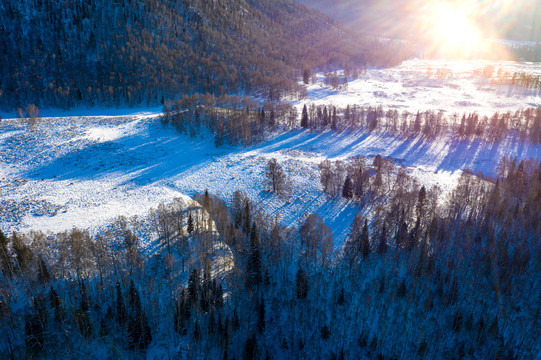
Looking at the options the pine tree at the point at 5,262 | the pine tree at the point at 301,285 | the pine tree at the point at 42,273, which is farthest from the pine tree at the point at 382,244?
the pine tree at the point at 5,262

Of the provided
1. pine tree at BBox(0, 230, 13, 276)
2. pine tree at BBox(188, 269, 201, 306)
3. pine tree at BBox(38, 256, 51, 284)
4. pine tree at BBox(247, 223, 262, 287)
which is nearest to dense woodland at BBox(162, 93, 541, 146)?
pine tree at BBox(247, 223, 262, 287)

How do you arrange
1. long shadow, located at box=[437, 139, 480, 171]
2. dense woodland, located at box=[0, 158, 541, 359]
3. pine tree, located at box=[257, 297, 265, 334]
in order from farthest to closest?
long shadow, located at box=[437, 139, 480, 171]
pine tree, located at box=[257, 297, 265, 334]
dense woodland, located at box=[0, 158, 541, 359]

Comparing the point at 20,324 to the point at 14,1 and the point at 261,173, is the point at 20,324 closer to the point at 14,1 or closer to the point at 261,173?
the point at 261,173

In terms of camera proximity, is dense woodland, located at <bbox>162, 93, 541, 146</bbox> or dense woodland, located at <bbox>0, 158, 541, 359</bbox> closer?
→ dense woodland, located at <bbox>0, 158, 541, 359</bbox>

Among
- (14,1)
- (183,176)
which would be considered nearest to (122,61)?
(14,1)

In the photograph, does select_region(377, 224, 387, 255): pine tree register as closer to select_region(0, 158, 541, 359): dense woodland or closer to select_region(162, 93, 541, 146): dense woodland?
select_region(0, 158, 541, 359): dense woodland
